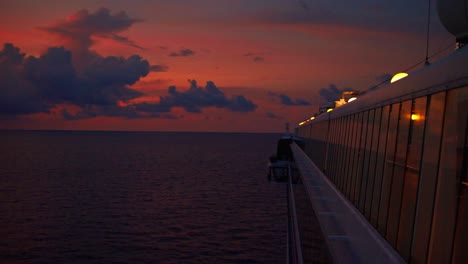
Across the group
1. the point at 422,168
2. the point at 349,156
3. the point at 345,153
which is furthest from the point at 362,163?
the point at 422,168

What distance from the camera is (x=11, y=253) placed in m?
35.7

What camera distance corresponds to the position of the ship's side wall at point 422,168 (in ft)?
20.6

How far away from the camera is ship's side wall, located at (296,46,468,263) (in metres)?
6.28

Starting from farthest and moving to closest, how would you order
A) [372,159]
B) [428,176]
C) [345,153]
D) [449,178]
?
1. [345,153]
2. [372,159]
3. [428,176]
4. [449,178]

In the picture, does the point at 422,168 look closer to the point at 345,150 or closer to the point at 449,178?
the point at 449,178

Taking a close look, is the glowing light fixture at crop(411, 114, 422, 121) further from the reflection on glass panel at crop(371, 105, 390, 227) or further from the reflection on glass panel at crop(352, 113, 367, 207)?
the reflection on glass panel at crop(352, 113, 367, 207)

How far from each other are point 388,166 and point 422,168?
114 inches

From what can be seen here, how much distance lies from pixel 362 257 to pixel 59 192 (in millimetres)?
64805

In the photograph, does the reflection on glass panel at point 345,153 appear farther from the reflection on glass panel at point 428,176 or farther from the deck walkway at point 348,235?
the reflection on glass panel at point 428,176

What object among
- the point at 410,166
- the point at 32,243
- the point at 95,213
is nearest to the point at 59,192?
the point at 95,213

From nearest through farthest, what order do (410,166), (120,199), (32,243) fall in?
(410,166) → (32,243) → (120,199)

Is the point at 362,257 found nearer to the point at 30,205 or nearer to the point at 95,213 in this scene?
the point at 95,213

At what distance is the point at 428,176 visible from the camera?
7.46 meters

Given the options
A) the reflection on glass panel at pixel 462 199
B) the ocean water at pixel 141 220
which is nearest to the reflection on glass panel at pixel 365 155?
the reflection on glass panel at pixel 462 199
